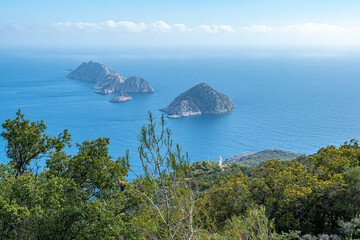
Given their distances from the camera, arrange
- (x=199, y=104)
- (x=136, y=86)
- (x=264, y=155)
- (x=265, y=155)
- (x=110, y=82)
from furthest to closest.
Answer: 1. (x=110, y=82)
2. (x=136, y=86)
3. (x=199, y=104)
4. (x=265, y=155)
5. (x=264, y=155)

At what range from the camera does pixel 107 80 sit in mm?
161500

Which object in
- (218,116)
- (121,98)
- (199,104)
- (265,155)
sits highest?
(121,98)

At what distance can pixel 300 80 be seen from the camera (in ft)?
582

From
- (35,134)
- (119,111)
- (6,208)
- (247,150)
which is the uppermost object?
(35,134)

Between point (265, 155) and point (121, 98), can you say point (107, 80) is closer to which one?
point (121, 98)

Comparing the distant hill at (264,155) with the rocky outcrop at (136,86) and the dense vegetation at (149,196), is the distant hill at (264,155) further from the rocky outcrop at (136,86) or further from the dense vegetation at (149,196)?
the rocky outcrop at (136,86)

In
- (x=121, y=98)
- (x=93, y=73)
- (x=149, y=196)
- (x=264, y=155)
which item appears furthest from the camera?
(x=93, y=73)

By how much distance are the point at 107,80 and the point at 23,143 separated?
15438 centimetres

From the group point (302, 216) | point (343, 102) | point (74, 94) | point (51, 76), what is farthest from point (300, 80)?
point (302, 216)

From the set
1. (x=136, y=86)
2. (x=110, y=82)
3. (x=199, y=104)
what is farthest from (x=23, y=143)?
(x=110, y=82)

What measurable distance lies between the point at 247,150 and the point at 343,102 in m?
64.6

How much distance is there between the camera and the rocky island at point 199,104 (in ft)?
373

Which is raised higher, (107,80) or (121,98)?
(107,80)

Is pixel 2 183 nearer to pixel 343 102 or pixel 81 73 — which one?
pixel 343 102
